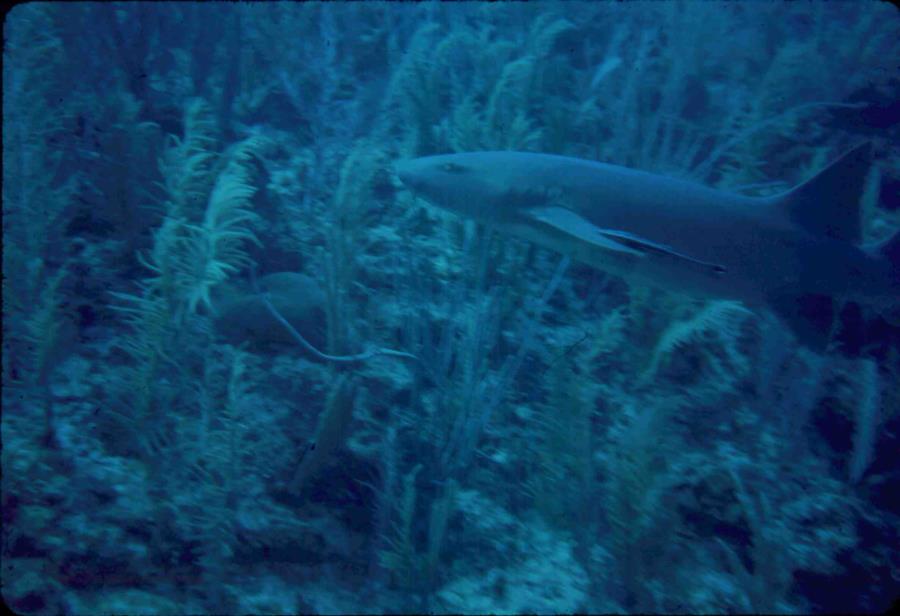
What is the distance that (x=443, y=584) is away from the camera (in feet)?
7.75

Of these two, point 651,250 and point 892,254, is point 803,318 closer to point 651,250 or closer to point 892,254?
point 892,254

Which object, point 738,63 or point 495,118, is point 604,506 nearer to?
point 495,118

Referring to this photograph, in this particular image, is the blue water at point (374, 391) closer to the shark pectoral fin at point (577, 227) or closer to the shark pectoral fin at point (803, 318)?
the shark pectoral fin at point (803, 318)

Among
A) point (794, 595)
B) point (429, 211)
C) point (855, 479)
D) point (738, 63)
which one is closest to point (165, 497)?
point (429, 211)

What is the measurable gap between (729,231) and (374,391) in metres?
2.32

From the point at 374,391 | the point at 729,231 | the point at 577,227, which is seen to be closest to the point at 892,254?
the point at 729,231

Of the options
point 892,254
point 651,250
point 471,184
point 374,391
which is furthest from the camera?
point 471,184

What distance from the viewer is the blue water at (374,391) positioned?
227 cm

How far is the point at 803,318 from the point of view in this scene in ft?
10.3

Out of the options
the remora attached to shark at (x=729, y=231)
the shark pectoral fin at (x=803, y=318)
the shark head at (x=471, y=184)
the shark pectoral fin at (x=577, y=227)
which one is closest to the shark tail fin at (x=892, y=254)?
the remora attached to shark at (x=729, y=231)

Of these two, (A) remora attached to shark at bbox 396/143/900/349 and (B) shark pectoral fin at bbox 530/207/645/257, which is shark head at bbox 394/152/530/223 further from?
(B) shark pectoral fin at bbox 530/207/645/257

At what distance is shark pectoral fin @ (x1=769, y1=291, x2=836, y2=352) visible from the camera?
3124mm

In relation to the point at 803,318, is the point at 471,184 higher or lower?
higher

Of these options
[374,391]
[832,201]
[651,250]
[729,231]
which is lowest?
[374,391]
